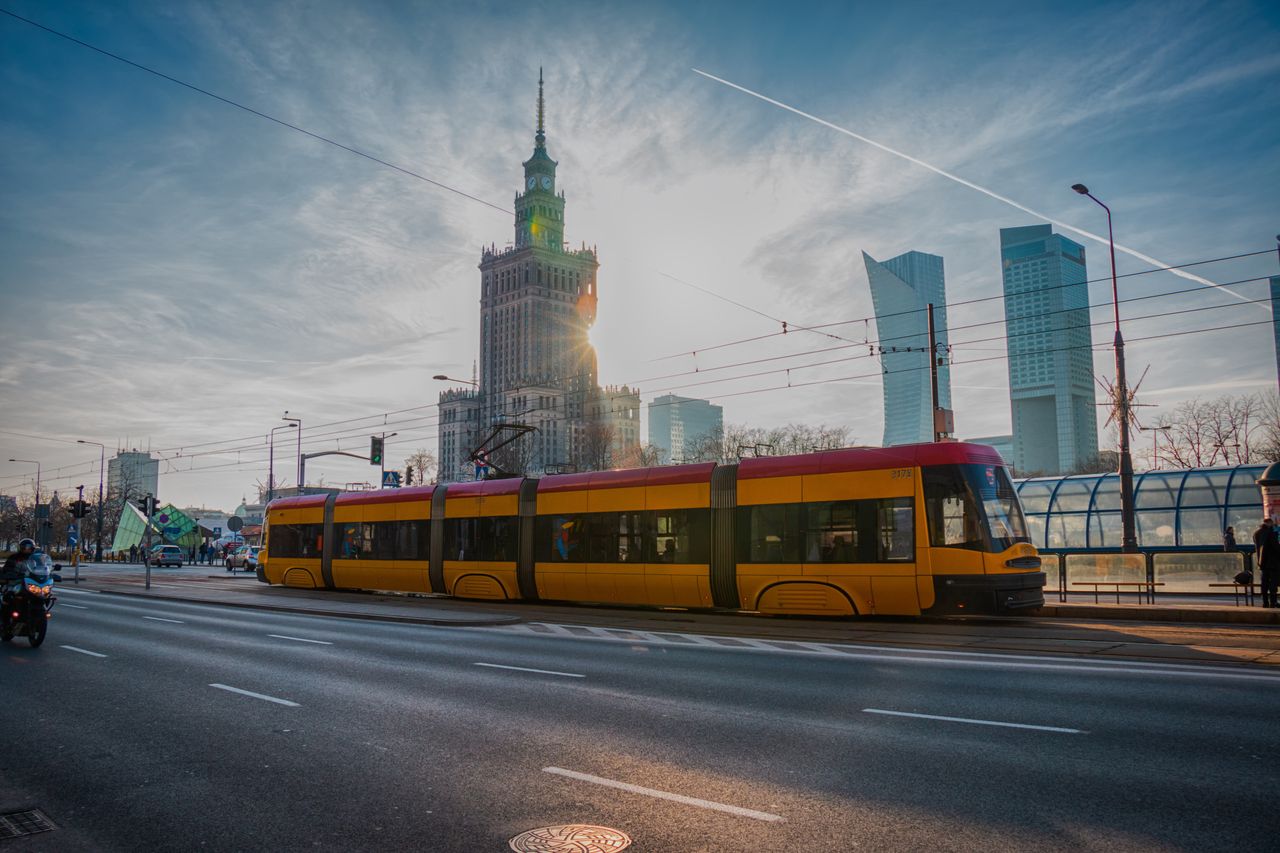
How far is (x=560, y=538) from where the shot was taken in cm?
2225

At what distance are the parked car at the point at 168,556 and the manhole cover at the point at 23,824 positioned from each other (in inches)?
2499

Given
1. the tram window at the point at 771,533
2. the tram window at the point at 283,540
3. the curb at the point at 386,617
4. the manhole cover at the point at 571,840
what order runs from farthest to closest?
the tram window at the point at 283,540 < the curb at the point at 386,617 < the tram window at the point at 771,533 < the manhole cover at the point at 571,840

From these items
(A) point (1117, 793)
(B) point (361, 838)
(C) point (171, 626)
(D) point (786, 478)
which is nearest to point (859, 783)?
(A) point (1117, 793)

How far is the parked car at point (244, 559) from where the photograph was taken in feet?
177

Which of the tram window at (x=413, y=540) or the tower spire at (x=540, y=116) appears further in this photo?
the tower spire at (x=540, y=116)

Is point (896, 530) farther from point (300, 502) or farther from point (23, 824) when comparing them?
point (300, 502)

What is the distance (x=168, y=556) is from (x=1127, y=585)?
61.6 m

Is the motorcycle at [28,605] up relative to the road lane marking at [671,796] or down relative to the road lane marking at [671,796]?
up

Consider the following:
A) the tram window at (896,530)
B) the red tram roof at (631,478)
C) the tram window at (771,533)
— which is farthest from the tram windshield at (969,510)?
the red tram roof at (631,478)

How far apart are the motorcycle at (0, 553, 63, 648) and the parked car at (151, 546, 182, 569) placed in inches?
2076

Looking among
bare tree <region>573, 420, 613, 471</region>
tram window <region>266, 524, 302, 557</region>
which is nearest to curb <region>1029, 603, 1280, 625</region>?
tram window <region>266, 524, 302, 557</region>

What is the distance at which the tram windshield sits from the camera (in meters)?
16.0

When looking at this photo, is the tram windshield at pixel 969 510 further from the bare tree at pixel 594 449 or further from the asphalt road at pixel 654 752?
the bare tree at pixel 594 449

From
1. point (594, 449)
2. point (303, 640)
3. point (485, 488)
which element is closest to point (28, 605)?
point (303, 640)
